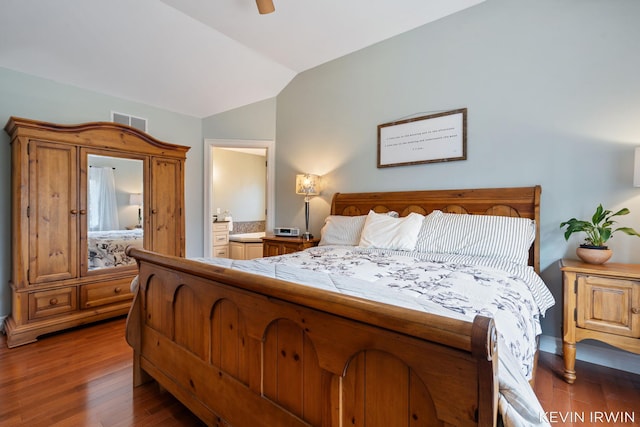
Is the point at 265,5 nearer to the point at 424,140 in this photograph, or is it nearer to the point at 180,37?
the point at 180,37

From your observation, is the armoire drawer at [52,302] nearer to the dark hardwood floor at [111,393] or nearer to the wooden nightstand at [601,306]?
the dark hardwood floor at [111,393]

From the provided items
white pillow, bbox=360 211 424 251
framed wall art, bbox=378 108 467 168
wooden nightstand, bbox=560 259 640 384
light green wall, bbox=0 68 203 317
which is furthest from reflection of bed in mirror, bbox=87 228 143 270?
wooden nightstand, bbox=560 259 640 384

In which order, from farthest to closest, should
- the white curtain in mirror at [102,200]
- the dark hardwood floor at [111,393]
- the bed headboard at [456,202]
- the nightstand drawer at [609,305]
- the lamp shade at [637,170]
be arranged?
the white curtain in mirror at [102,200] → the bed headboard at [456,202] → the lamp shade at [637,170] → the nightstand drawer at [609,305] → the dark hardwood floor at [111,393]

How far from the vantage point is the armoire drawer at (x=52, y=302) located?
8.18 feet

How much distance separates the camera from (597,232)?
2033 millimetres

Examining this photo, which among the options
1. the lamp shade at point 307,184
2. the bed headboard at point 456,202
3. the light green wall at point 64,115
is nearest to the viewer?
the bed headboard at point 456,202

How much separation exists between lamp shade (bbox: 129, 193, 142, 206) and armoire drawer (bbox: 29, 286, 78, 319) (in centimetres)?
92

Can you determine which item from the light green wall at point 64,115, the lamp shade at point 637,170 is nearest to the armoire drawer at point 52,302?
the light green wall at point 64,115

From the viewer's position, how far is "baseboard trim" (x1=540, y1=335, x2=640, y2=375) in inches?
80.4

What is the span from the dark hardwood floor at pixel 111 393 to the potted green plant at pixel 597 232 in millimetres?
796

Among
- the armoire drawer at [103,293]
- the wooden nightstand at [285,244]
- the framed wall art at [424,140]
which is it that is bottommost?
the armoire drawer at [103,293]

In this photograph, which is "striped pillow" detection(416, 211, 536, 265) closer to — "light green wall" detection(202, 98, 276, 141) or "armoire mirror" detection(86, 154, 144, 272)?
"light green wall" detection(202, 98, 276, 141)

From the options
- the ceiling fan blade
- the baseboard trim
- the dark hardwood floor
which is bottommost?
the dark hardwood floor

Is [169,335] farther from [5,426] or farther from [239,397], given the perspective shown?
[5,426]
